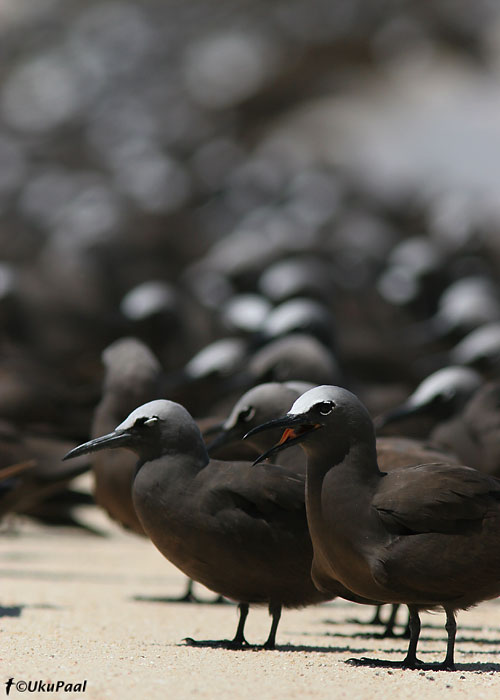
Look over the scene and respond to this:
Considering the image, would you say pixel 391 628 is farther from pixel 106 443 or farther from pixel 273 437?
pixel 106 443

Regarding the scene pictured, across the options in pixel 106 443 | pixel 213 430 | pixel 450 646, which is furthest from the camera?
pixel 213 430

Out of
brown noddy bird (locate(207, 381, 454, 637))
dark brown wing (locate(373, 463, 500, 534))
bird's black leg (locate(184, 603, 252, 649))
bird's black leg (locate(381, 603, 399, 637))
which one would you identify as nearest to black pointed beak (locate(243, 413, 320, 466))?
dark brown wing (locate(373, 463, 500, 534))

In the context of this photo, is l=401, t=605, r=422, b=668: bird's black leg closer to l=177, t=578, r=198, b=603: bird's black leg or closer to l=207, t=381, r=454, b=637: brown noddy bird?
l=207, t=381, r=454, b=637: brown noddy bird

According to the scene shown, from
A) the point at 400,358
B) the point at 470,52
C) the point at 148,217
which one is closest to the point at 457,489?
the point at 400,358

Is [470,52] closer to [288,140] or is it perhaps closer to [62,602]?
[288,140]

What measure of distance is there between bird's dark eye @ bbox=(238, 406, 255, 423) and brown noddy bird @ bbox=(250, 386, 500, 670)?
168 cm

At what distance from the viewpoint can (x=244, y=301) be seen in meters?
17.6

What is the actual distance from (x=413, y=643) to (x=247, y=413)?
2.28m

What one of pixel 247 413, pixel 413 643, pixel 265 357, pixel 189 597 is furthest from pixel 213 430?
pixel 413 643

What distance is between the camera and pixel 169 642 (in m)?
7.32

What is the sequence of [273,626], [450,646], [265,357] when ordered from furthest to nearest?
[265,357]
[273,626]
[450,646]

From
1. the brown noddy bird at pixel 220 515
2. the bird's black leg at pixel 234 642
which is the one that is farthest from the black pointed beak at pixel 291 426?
the bird's black leg at pixel 234 642

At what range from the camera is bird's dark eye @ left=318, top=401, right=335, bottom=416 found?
21.4 feet

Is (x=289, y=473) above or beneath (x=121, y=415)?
beneath
